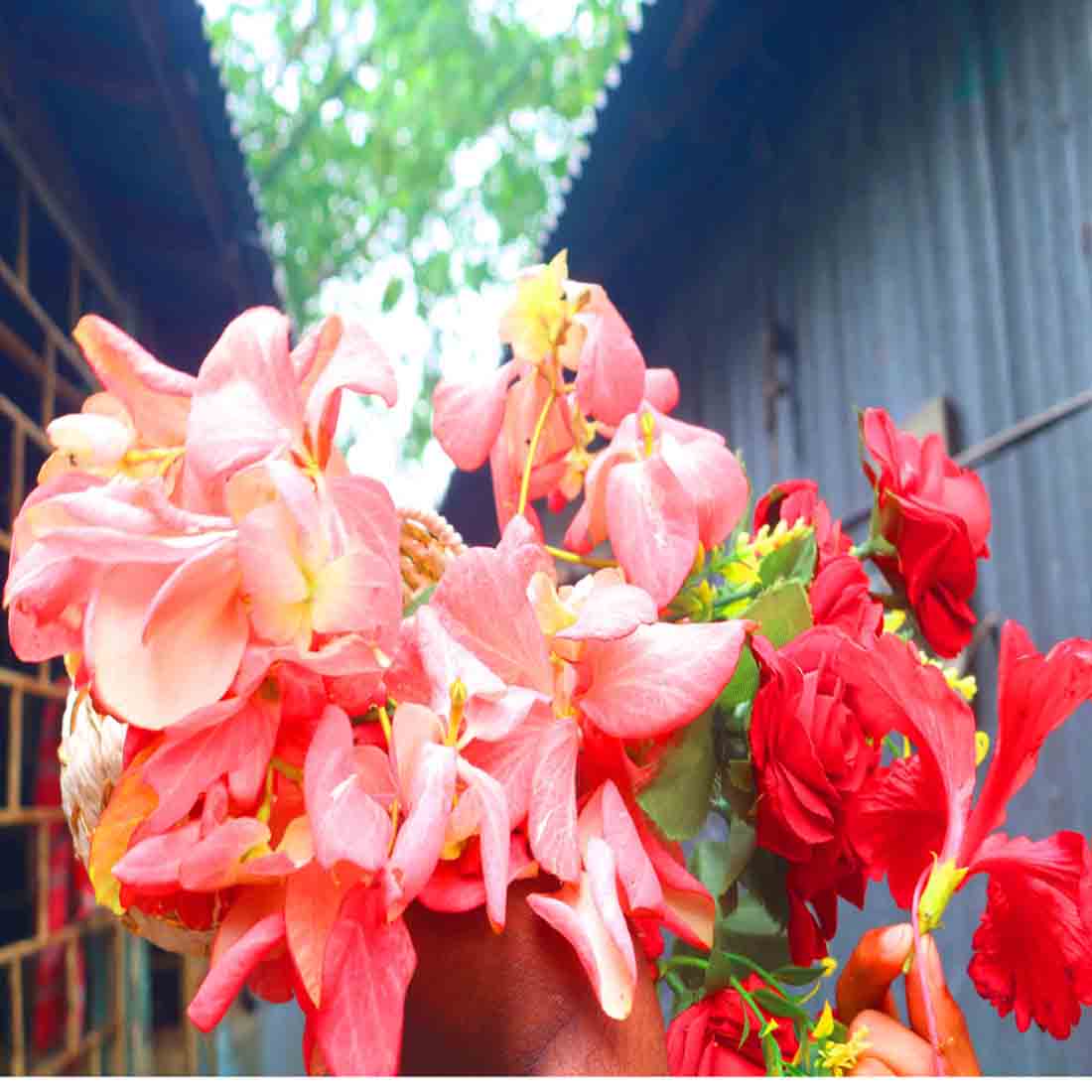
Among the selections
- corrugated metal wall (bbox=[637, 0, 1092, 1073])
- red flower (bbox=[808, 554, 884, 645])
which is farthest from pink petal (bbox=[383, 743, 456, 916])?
corrugated metal wall (bbox=[637, 0, 1092, 1073])

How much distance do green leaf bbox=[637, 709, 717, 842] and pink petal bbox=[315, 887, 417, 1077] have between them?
124 mm

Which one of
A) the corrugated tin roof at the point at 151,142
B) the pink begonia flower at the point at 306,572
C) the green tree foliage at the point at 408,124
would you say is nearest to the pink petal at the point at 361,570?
the pink begonia flower at the point at 306,572

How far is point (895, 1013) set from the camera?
544mm

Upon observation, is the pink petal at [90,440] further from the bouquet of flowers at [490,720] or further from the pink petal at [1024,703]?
the pink petal at [1024,703]

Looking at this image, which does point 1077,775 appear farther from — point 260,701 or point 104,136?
point 104,136

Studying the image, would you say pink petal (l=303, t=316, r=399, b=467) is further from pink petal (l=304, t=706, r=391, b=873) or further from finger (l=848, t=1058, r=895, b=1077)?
finger (l=848, t=1058, r=895, b=1077)

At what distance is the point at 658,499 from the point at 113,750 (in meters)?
0.27

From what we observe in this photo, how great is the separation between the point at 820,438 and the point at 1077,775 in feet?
4.41

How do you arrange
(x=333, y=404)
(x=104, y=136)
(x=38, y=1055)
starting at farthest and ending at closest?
1. (x=104, y=136)
2. (x=38, y=1055)
3. (x=333, y=404)

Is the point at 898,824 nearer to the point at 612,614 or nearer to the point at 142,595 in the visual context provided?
the point at 612,614

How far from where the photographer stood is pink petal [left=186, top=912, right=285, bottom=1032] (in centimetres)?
42

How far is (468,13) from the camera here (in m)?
8.86

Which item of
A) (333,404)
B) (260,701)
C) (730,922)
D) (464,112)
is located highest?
(464,112)

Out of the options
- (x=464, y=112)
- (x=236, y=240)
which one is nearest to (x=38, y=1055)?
(x=236, y=240)
